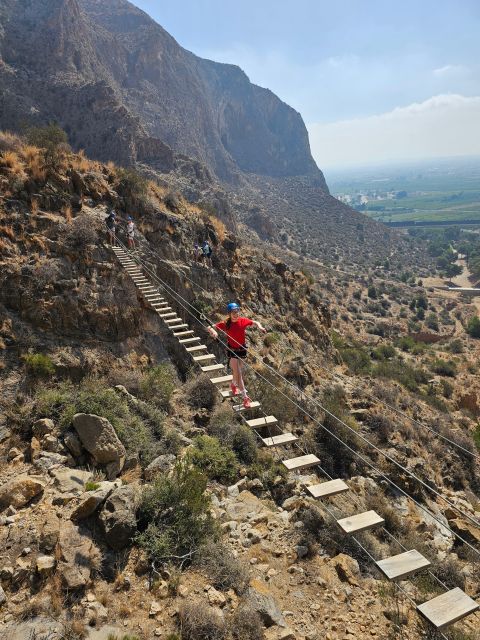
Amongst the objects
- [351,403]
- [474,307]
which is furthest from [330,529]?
[474,307]

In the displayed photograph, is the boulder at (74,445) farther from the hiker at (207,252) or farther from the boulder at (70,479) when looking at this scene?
the hiker at (207,252)

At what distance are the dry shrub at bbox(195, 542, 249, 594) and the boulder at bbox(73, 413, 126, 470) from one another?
226 centimetres

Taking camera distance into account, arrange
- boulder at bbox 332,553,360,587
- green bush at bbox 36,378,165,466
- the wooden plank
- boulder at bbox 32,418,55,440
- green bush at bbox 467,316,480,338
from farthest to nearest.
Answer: green bush at bbox 467,316,480,338, green bush at bbox 36,378,165,466, boulder at bbox 32,418,55,440, boulder at bbox 332,553,360,587, the wooden plank

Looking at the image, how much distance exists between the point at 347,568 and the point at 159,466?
3372mm

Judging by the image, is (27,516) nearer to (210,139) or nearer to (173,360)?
(173,360)

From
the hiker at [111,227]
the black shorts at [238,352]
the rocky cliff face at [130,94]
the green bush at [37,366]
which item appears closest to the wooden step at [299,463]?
the black shorts at [238,352]

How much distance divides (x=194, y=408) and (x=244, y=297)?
8.69m

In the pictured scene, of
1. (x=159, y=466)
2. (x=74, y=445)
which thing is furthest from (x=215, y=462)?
(x=74, y=445)

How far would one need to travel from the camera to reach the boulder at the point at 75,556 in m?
4.71

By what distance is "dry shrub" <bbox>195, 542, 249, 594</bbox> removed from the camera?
525cm

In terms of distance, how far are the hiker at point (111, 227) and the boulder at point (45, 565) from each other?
9.92 metres

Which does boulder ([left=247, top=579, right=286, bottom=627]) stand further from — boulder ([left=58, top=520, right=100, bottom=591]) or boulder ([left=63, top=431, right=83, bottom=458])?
boulder ([left=63, top=431, right=83, bottom=458])

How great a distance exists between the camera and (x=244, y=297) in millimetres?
18656

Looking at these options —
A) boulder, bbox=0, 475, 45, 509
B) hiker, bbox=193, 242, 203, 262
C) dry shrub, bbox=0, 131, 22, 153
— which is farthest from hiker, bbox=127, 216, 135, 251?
boulder, bbox=0, 475, 45, 509
